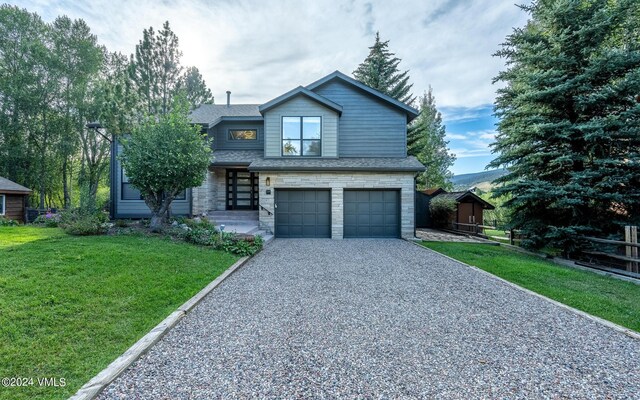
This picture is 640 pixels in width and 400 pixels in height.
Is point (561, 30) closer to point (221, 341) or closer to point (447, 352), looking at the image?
point (447, 352)

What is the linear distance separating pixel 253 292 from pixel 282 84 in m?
15.5

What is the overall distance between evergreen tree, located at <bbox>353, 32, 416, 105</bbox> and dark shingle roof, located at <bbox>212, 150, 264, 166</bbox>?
12.2 metres

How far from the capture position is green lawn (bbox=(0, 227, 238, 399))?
2.57 m

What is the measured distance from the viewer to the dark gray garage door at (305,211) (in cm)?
1154

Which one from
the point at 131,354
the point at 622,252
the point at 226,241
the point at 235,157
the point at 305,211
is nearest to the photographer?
the point at 131,354

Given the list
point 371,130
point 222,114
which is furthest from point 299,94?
point 222,114

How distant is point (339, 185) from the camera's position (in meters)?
11.4

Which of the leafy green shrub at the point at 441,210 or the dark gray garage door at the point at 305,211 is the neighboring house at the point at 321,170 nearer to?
the dark gray garage door at the point at 305,211

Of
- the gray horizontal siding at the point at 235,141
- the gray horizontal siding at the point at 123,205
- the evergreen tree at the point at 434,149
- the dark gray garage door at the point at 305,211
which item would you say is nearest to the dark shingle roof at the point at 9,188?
the gray horizontal siding at the point at 123,205

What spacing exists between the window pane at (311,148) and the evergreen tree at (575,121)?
724 cm

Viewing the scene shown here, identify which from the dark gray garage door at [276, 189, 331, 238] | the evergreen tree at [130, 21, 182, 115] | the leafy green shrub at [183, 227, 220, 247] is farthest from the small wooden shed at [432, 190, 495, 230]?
the evergreen tree at [130, 21, 182, 115]

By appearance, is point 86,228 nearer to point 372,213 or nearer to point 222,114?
point 222,114

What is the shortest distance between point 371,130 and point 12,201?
20.2 meters

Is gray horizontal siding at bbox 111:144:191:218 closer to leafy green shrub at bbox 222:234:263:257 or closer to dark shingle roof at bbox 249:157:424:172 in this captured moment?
dark shingle roof at bbox 249:157:424:172
